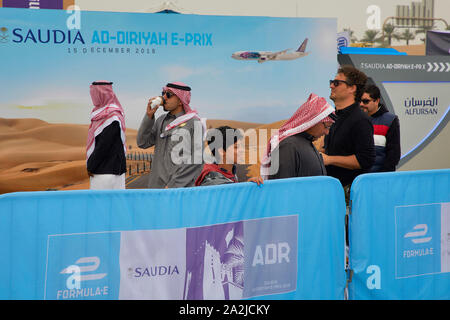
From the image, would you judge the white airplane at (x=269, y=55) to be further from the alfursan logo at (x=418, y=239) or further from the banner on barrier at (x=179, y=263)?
the banner on barrier at (x=179, y=263)

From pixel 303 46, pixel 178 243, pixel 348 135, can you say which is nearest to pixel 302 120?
pixel 348 135

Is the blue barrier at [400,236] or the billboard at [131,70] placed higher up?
the billboard at [131,70]

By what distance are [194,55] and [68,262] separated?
18.5 ft

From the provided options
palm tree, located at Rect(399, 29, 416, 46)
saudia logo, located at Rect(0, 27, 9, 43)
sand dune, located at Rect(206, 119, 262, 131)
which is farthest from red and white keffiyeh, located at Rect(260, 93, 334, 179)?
palm tree, located at Rect(399, 29, 416, 46)

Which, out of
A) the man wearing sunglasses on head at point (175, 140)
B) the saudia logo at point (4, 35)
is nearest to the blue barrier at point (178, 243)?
the man wearing sunglasses on head at point (175, 140)

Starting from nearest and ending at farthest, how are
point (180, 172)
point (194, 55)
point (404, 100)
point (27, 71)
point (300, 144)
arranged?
point (300, 144) → point (180, 172) → point (27, 71) → point (194, 55) → point (404, 100)

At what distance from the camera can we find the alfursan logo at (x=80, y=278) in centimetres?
325

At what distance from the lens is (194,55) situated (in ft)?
27.5

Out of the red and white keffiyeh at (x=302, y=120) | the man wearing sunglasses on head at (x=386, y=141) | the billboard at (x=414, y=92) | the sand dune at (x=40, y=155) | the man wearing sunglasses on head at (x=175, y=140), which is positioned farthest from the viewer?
the billboard at (x=414, y=92)

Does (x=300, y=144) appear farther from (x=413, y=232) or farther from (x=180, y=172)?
(x=180, y=172)

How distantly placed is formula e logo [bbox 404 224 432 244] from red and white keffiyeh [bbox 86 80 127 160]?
313 centimetres

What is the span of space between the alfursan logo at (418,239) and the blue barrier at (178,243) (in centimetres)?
56

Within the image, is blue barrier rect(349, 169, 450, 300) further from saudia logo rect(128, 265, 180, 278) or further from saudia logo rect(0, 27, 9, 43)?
saudia logo rect(0, 27, 9, 43)
